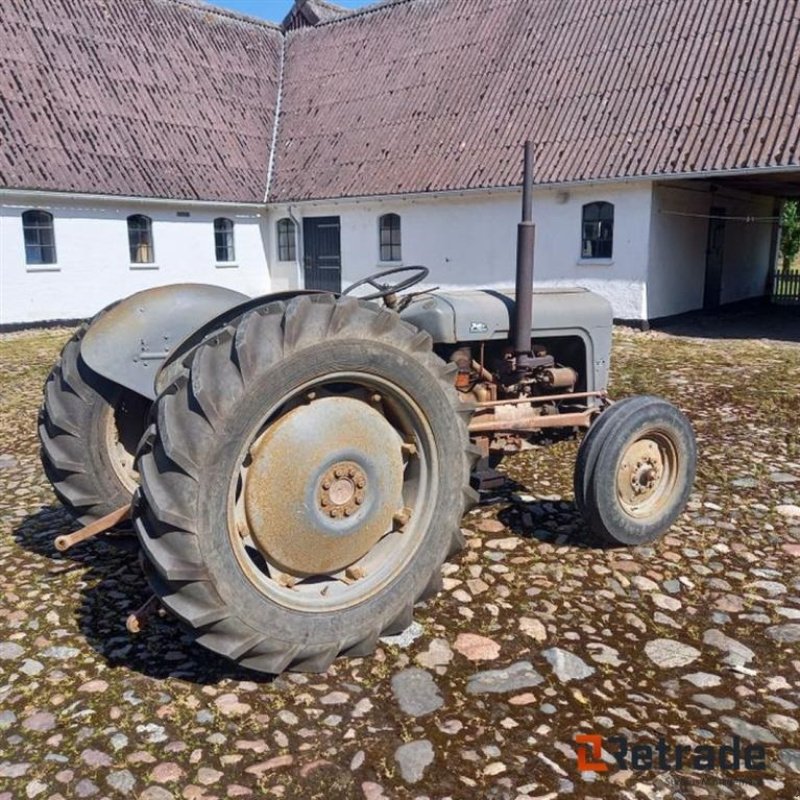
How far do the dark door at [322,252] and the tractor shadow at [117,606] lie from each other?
15.5 meters

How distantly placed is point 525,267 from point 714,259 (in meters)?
15.2

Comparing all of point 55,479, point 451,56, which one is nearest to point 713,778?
point 55,479

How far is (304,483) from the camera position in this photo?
2.81 metres

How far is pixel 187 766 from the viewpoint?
7.89 feet

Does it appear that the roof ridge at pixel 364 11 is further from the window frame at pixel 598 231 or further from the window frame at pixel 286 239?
the window frame at pixel 598 231

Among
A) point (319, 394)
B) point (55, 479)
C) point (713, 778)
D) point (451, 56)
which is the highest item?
point (451, 56)

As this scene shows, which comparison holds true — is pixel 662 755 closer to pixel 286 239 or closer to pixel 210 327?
pixel 210 327

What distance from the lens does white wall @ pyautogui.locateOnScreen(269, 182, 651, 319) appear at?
14.7m

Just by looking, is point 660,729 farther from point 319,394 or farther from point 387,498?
point 319,394

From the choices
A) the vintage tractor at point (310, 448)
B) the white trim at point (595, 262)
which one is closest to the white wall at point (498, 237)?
the white trim at point (595, 262)

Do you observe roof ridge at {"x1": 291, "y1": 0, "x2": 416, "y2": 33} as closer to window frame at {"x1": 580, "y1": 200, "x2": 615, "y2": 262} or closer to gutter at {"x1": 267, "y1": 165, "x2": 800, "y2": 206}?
gutter at {"x1": 267, "y1": 165, "x2": 800, "y2": 206}

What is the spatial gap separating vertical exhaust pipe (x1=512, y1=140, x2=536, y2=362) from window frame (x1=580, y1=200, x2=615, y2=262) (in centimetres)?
1154

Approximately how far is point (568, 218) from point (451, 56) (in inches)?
237

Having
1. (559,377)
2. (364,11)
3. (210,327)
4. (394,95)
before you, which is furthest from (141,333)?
(364,11)
